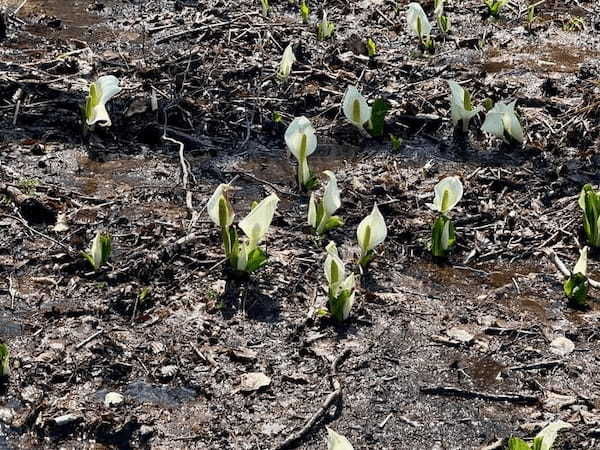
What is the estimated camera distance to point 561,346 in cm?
327

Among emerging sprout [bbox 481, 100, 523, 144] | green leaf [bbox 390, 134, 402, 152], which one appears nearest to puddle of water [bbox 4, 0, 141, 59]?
green leaf [bbox 390, 134, 402, 152]

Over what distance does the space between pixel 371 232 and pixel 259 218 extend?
471 mm

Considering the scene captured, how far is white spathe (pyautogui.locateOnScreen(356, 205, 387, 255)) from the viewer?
3550 millimetres

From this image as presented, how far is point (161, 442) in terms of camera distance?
9.21 feet

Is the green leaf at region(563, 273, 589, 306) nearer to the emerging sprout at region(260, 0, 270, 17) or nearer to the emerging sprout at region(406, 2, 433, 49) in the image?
the emerging sprout at region(406, 2, 433, 49)

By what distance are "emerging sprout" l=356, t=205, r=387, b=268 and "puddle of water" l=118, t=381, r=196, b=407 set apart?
39.0 inches

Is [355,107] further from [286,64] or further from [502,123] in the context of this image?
[286,64]

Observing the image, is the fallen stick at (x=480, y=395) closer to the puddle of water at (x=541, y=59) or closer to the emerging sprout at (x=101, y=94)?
the emerging sprout at (x=101, y=94)

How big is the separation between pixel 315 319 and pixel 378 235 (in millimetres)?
460

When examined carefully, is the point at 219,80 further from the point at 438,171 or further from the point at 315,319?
the point at 315,319

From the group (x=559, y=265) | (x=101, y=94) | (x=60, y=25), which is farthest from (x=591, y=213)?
(x=60, y=25)

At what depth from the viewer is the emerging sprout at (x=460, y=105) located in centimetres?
475

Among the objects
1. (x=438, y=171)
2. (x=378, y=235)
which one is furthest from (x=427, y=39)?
(x=378, y=235)

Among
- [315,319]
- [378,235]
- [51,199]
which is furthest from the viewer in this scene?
[51,199]
